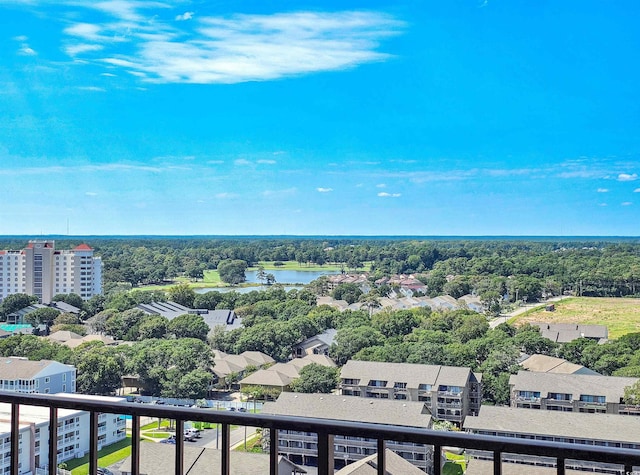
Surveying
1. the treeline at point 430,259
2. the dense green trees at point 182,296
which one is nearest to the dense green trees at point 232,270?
the treeline at point 430,259

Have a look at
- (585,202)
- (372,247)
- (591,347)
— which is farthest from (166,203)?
(591,347)

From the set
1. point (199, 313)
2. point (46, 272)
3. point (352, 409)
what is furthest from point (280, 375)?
point (46, 272)

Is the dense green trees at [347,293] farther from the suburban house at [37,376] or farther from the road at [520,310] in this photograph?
the suburban house at [37,376]

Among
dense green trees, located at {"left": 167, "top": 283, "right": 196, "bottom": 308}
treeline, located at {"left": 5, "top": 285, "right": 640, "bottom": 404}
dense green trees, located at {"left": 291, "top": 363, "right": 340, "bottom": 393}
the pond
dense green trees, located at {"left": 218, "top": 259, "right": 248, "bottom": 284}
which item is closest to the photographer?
dense green trees, located at {"left": 291, "top": 363, "right": 340, "bottom": 393}

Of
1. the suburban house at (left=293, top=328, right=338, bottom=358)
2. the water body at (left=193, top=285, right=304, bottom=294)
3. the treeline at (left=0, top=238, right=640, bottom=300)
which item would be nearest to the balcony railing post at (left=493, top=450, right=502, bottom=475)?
the suburban house at (left=293, top=328, right=338, bottom=358)

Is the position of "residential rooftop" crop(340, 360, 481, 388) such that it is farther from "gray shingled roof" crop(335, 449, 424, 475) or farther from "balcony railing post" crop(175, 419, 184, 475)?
"balcony railing post" crop(175, 419, 184, 475)

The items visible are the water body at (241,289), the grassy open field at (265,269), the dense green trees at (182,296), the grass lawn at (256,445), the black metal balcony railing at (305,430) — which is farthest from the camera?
the grassy open field at (265,269)
